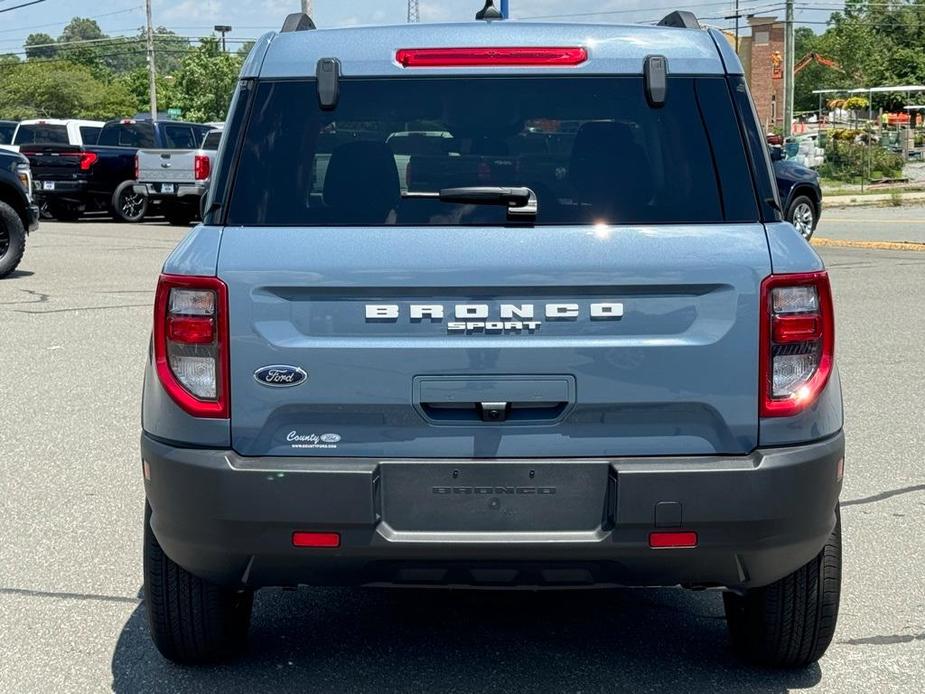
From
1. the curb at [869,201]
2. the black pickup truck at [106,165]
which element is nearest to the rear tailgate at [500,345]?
the black pickup truck at [106,165]

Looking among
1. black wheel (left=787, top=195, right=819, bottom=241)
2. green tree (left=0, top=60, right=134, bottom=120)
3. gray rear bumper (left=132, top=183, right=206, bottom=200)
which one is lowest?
green tree (left=0, top=60, right=134, bottom=120)

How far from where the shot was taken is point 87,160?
25.0 metres

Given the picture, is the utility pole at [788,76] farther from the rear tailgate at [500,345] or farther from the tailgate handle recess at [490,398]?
the tailgate handle recess at [490,398]

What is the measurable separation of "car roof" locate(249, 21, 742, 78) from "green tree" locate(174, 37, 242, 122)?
9531 cm

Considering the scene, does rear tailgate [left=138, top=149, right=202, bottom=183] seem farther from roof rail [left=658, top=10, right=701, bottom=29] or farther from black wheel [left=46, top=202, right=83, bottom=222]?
roof rail [left=658, top=10, right=701, bottom=29]

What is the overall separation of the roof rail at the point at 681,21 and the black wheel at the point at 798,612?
156 cm

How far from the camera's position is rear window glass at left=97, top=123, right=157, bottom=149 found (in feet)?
83.1

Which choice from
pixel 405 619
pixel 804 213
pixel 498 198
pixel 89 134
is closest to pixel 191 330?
pixel 498 198

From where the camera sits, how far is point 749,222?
374cm

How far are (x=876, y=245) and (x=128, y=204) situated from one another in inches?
533

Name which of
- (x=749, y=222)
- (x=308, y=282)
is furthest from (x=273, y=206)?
(x=749, y=222)

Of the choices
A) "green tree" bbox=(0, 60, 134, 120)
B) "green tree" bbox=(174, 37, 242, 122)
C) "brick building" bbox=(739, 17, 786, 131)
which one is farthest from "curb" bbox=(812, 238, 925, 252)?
"green tree" bbox=(0, 60, 134, 120)

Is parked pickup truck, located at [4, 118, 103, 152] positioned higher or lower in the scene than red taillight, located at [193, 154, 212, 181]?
higher

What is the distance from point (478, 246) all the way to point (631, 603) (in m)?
1.88
